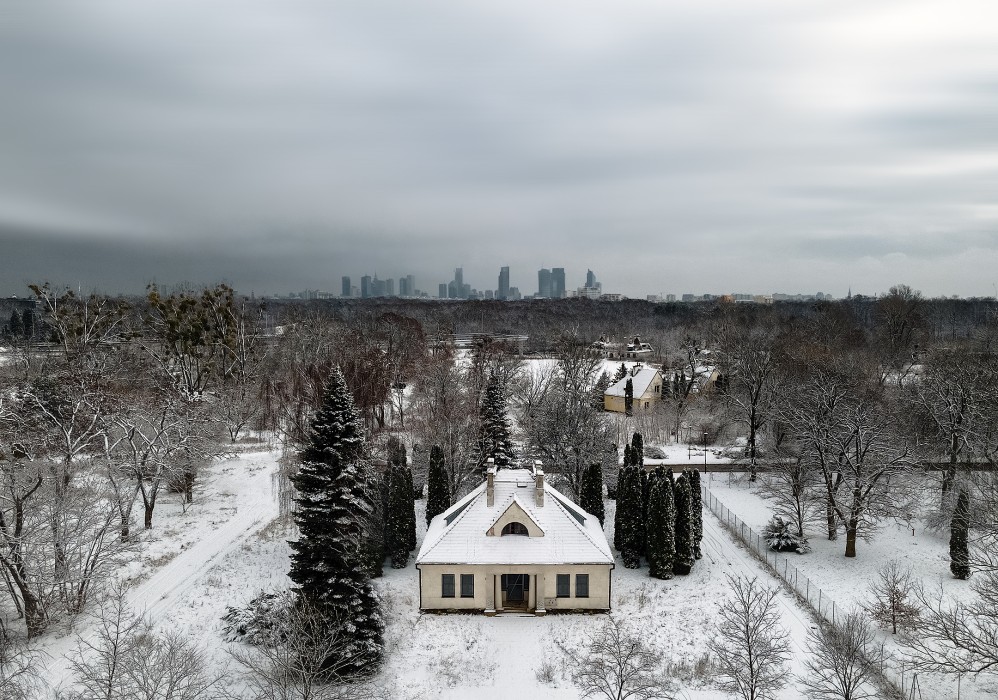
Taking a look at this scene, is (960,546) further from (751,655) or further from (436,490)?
(436,490)

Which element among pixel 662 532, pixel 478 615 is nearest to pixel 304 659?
pixel 478 615

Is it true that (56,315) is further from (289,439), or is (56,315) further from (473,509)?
(473,509)

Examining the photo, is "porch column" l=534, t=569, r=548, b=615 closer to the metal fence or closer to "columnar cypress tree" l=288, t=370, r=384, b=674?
"columnar cypress tree" l=288, t=370, r=384, b=674

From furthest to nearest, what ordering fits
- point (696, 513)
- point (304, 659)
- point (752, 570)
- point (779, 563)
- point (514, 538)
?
point (696, 513), point (779, 563), point (752, 570), point (514, 538), point (304, 659)

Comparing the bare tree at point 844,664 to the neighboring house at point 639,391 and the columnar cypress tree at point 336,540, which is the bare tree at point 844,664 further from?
the neighboring house at point 639,391

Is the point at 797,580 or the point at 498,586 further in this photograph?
the point at 797,580

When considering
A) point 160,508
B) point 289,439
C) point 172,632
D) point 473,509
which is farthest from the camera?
point 289,439

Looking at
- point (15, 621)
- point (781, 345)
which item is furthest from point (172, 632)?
point (781, 345)
